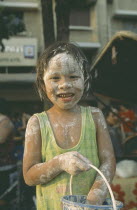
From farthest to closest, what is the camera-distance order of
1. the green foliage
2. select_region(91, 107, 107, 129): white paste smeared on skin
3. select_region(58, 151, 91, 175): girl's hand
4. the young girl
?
1. the green foliage
2. select_region(91, 107, 107, 129): white paste smeared on skin
3. the young girl
4. select_region(58, 151, 91, 175): girl's hand

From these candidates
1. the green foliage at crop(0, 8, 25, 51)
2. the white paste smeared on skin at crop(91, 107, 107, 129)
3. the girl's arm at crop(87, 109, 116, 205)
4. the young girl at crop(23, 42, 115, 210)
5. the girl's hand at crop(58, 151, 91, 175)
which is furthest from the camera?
the green foliage at crop(0, 8, 25, 51)

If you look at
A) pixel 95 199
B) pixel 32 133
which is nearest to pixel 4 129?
pixel 32 133

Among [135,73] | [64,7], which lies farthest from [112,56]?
[64,7]

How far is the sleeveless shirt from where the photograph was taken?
5.39 feet

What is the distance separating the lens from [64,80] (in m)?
1.66

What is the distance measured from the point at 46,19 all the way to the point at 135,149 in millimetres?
2353

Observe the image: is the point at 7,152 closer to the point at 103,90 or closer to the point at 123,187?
the point at 123,187

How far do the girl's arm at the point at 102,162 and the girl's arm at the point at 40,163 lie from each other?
0.55 ft

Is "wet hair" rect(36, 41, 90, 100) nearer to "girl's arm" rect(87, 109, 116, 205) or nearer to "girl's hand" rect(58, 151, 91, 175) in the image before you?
"girl's arm" rect(87, 109, 116, 205)

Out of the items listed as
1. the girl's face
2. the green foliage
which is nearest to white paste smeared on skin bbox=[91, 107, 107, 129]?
the girl's face

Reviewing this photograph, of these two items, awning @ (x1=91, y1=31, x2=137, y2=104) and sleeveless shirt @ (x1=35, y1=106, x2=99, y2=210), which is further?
awning @ (x1=91, y1=31, x2=137, y2=104)

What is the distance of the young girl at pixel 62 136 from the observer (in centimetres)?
164

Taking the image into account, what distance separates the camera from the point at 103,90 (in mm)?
6051

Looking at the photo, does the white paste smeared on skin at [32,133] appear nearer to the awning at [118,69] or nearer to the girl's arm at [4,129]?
the awning at [118,69]
